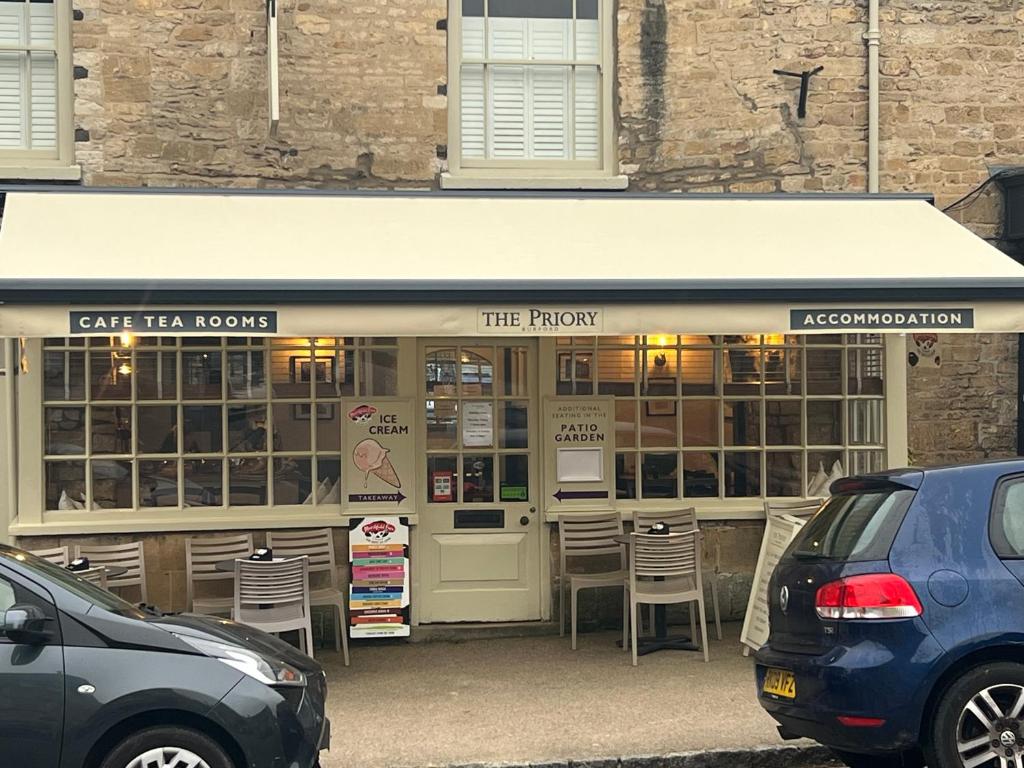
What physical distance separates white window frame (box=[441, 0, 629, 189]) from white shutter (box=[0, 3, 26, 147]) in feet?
11.3

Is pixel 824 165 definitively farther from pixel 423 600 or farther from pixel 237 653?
pixel 237 653

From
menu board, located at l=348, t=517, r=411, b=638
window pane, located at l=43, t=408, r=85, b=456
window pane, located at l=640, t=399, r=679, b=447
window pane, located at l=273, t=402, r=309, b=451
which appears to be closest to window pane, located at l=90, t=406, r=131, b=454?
window pane, located at l=43, t=408, r=85, b=456

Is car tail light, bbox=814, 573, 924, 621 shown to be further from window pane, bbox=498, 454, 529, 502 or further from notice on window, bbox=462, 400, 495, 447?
notice on window, bbox=462, 400, 495, 447

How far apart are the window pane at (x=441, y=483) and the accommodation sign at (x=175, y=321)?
2423 millimetres

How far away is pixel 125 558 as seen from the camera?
26.8 feet

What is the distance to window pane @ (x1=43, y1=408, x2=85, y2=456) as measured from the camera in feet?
27.7

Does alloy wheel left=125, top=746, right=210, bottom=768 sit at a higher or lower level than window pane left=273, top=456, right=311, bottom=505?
lower

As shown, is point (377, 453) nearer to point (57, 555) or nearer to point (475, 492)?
point (475, 492)

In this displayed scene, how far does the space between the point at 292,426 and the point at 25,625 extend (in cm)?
427

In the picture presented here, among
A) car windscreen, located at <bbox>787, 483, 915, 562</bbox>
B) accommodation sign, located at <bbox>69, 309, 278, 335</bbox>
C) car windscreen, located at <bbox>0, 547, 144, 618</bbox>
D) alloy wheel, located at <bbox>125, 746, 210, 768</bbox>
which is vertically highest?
accommodation sign, located at <bbox>69, 309, 278, 335</bbox>

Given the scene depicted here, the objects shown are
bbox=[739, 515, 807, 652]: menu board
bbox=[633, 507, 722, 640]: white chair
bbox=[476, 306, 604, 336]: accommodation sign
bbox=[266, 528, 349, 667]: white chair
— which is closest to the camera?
bbox=[476, 306, 604, 336]: accommodation sign

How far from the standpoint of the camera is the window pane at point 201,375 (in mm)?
8609

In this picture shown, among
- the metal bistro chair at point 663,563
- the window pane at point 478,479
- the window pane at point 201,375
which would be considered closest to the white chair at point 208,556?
the window pane at point 201,375

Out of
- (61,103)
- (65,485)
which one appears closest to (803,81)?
(61,103)
